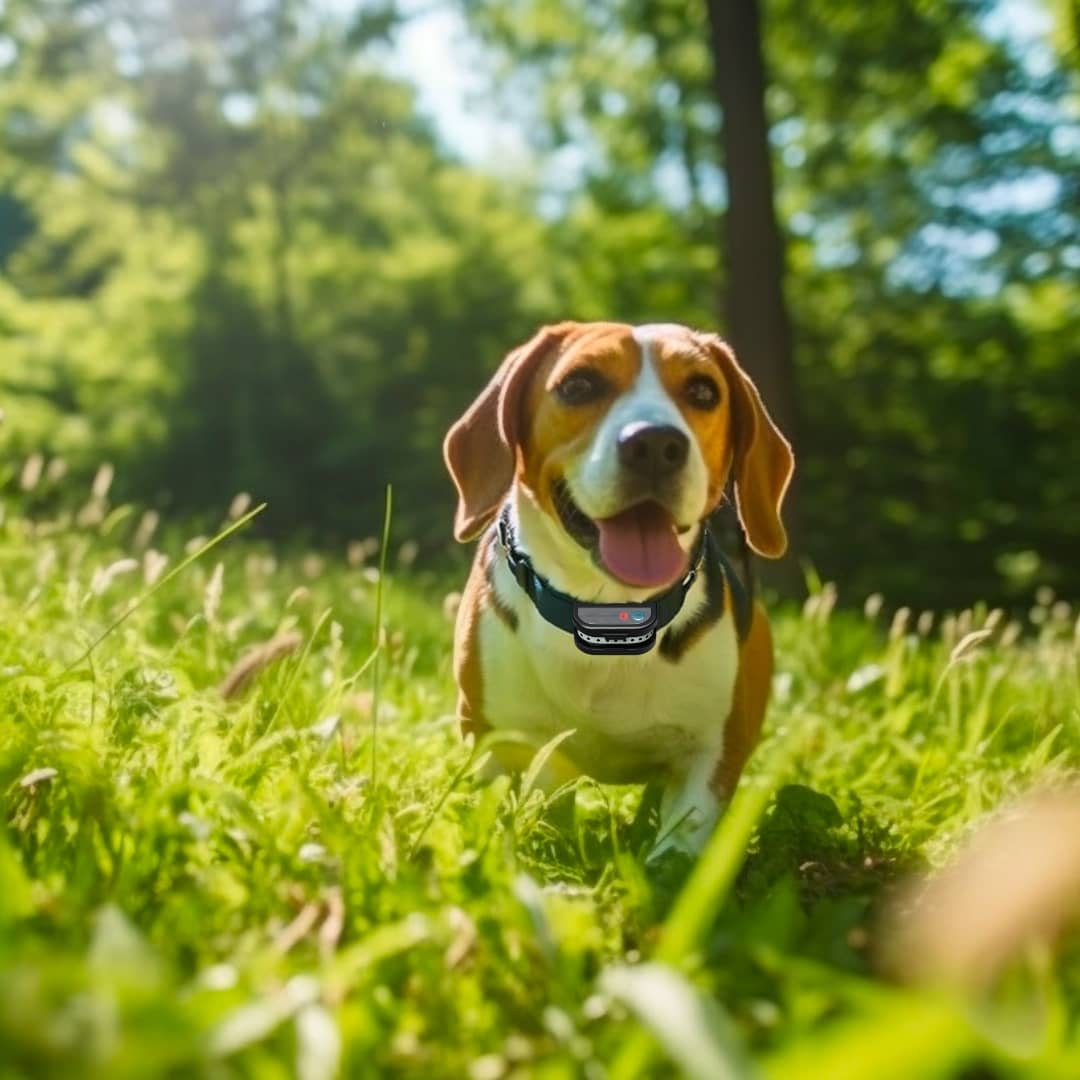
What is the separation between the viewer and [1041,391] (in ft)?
43.7

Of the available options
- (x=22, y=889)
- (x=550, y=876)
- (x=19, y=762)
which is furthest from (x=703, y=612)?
(x=22, y=889)

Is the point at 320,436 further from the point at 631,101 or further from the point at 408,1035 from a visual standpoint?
the point at 408,1035

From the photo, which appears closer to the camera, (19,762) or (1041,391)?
(19,762)

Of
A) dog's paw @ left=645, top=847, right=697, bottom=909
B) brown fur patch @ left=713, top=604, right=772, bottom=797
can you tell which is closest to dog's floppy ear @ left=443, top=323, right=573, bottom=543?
brown fur patch @ left=713, top=604, right=772, bottom=797

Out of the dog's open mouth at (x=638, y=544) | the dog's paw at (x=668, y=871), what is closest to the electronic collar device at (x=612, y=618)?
the dog's open mouth at (x=638, y=544)

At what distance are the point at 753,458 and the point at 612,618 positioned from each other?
659 mm

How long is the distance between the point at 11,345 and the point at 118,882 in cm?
1417

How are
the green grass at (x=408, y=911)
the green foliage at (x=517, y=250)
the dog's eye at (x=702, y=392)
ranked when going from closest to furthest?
the green grass at (x=408, y=911), the dog's eye at (x=702, y=392), the green foliage at (x=517, y=250)

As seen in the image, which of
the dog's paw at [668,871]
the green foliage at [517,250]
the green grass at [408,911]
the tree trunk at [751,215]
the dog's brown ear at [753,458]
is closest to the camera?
the green grass at [408,911]

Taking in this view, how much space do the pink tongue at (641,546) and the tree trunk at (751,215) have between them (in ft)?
19.1

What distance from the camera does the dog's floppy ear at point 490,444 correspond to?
3193mm

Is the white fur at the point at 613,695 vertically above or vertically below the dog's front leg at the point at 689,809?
above

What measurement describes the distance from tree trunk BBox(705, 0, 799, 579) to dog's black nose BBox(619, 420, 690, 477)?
596 centimetres

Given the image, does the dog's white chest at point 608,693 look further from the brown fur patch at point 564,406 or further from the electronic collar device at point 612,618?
the brown fur patch at point 564,406
